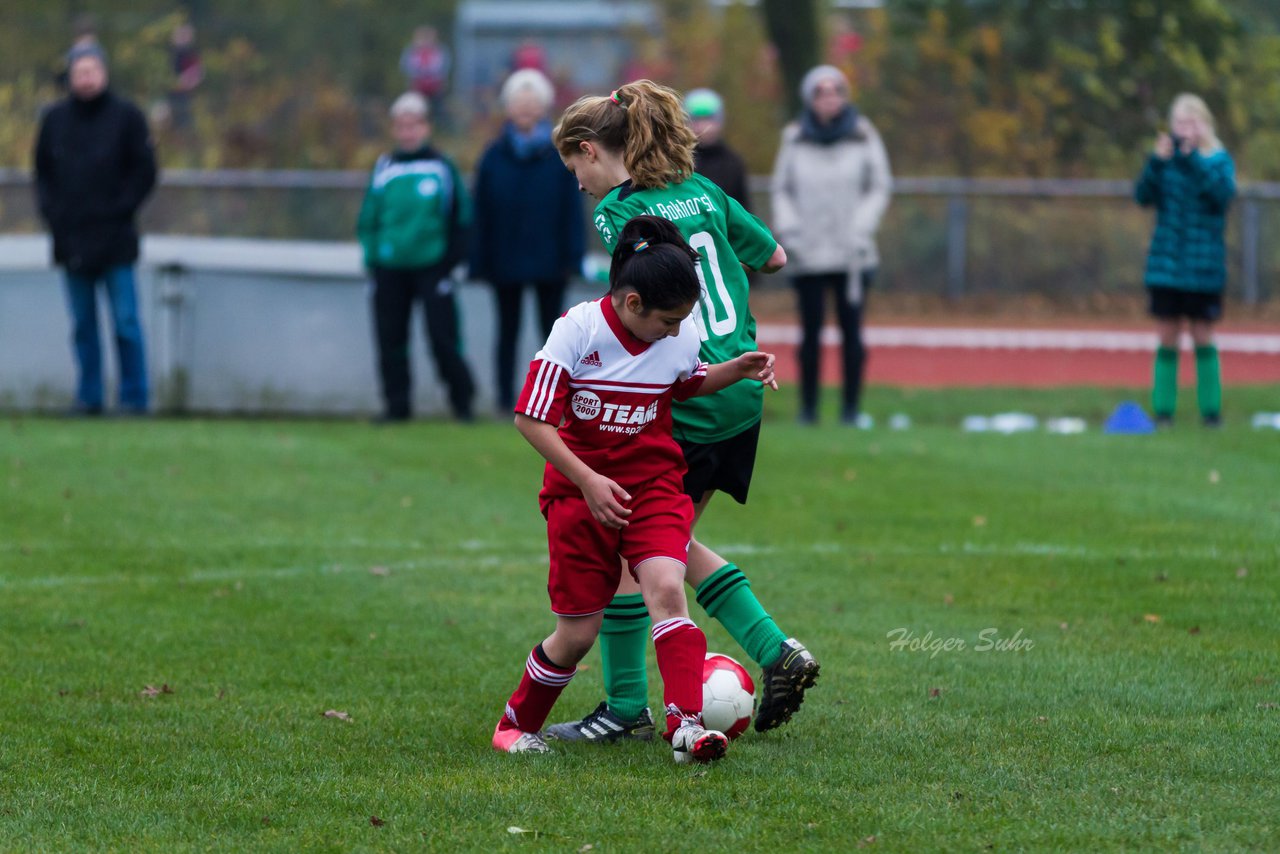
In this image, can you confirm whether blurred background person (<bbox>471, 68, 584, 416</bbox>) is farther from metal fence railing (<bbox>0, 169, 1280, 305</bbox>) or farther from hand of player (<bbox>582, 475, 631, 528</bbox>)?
metal fence railing (<bbox>0, 169, 1280, 305</bbox>)

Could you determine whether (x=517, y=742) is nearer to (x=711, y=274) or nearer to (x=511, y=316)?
(x=711, y=274)

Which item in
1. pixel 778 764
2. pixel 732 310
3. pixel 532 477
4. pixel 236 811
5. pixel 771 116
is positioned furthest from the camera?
pixel 771 116

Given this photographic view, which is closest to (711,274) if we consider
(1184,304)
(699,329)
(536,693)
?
(699,329)

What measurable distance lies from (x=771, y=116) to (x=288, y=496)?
17.7 m

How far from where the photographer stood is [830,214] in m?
12.6

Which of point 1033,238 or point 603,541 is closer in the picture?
point 603,541

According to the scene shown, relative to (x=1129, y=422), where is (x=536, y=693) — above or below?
above

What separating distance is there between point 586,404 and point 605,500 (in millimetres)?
282

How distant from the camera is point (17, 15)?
98.7ft

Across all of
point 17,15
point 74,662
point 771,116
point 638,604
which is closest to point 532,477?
point 74,662

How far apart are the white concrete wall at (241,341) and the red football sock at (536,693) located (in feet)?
27.3

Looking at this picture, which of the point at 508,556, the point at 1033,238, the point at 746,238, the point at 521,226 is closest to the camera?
the point at 746,238

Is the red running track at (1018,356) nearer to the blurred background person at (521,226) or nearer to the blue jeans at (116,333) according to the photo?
the blurred background person at (521,226)

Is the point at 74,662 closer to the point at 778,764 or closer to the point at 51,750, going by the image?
the point at 51,750
